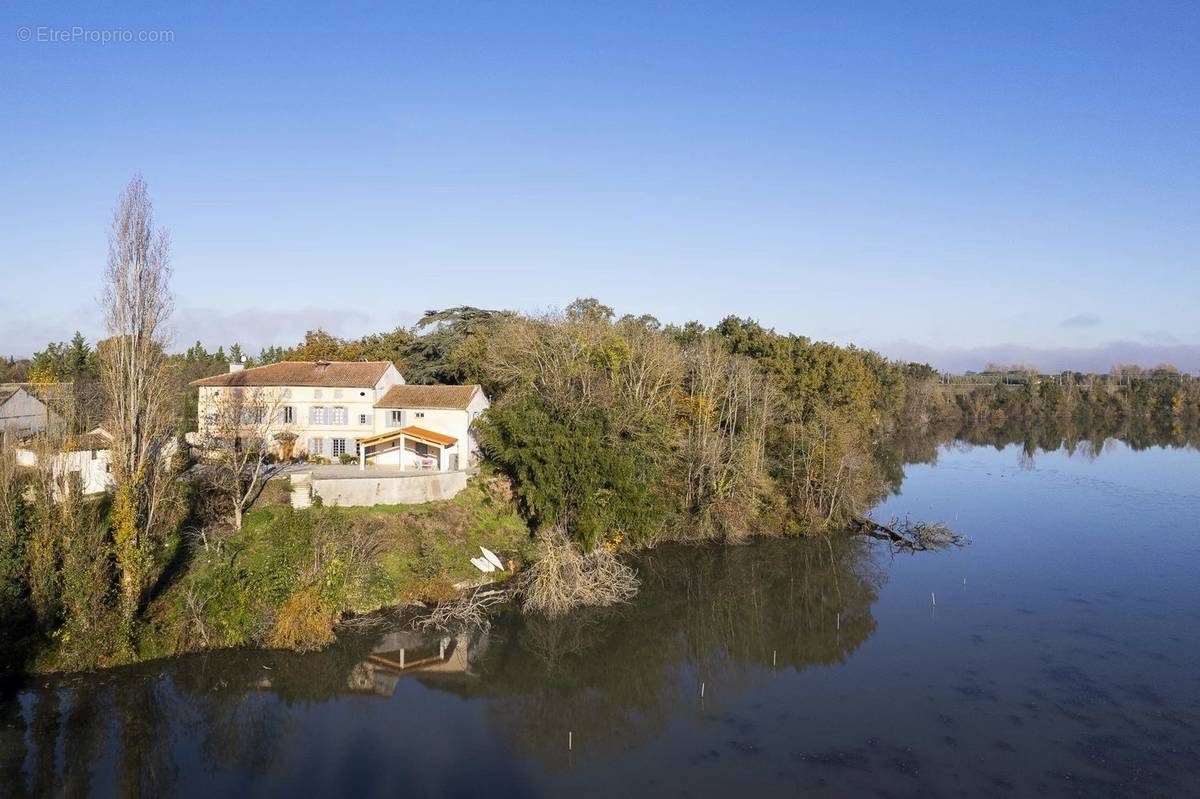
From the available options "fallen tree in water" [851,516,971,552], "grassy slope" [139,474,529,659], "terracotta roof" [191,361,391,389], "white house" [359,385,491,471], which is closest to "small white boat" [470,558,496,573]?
"grassy slope" [139,474,529,659]

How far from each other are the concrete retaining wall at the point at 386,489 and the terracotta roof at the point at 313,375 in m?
8.59

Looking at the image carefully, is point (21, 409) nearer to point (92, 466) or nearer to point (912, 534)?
point (92, 466)

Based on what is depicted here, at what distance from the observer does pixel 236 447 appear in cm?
3291

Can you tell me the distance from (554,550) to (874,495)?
25010mm

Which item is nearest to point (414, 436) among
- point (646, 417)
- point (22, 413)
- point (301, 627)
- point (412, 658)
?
point (646, 417)

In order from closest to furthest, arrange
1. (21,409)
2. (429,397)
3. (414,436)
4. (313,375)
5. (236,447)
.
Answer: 1. (236,447)
2. (414,436)
3. (429,397)
4. (313,375)
5. (21,409)

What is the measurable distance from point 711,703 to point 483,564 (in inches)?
485

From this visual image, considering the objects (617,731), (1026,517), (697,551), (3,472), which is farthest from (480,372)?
(1026,517)

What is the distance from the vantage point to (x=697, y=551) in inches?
1476

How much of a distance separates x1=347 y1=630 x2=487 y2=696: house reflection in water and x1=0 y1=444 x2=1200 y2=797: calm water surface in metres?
0.09

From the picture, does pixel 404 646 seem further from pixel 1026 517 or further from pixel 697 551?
pixel 1026 517

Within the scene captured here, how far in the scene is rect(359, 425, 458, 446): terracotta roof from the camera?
38500mm

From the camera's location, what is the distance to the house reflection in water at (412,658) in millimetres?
22625

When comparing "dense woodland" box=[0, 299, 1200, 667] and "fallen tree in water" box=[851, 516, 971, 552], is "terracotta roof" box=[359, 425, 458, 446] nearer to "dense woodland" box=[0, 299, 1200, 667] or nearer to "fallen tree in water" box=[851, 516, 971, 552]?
"dense woodland" box=[0, 299, 1200, 667]
